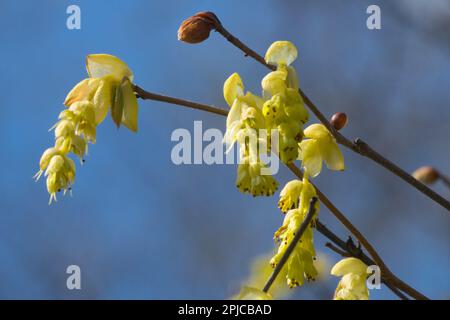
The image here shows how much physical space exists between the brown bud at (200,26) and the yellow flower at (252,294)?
0.61 metres

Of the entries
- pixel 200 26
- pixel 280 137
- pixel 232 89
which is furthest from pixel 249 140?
pixel 200 26

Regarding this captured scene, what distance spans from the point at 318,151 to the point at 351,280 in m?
0.27

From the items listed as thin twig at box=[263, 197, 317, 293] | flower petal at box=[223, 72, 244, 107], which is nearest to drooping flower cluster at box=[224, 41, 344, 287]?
flower petal at box=[223, 72, 244, 107]

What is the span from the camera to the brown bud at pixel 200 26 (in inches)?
67.1

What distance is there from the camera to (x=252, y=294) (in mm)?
1217

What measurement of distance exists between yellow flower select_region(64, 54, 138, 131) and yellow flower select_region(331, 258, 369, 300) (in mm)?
422

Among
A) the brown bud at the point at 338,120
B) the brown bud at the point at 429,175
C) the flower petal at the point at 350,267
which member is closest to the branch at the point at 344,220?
the flower petal at the point at 350,267

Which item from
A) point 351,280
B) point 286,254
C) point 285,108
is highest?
point 285,108

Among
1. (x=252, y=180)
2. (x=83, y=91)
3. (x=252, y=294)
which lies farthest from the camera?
(x=83, y=91)

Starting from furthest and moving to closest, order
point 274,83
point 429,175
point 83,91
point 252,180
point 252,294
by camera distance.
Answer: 1. point 429,175
2. point 83,91
3. point 274,83
4. point 252,180
5. point 252,294

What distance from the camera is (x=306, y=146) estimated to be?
5.33 ft

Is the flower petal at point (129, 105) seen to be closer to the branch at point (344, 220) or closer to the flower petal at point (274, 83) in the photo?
the branch at point (344, 220)

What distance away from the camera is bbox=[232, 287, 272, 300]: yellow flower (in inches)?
47.7

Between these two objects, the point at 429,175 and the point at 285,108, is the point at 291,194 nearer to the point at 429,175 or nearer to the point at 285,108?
the point at 285,108
